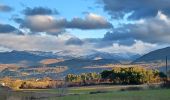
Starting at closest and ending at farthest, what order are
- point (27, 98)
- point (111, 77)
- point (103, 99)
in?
point (103, 99) < point (27, 98) < point (111, 77)

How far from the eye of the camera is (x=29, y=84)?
152875 mm

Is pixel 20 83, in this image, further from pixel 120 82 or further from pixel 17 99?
pixel 17 99

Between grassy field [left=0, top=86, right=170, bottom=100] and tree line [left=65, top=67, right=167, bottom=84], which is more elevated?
tree line [left=65, top=67, right=167, bottom=84]

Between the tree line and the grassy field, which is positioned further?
the tree line

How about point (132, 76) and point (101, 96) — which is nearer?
point (101, 96)

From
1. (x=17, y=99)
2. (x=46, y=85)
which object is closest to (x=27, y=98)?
(x=17, y=99)

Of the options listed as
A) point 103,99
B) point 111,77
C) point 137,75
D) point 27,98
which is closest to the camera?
point 103,99

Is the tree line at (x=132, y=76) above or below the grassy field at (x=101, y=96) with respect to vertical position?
above

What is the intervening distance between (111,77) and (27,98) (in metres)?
73.2

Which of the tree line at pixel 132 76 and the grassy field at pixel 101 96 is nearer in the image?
the grassy field at pixel 101 96

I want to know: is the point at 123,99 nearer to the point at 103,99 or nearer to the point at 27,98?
the point at 103,99

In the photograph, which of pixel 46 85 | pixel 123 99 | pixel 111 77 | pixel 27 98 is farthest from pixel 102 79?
pixel 123 99

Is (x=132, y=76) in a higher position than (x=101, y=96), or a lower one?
higher

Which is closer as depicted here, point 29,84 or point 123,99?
point 123,99
